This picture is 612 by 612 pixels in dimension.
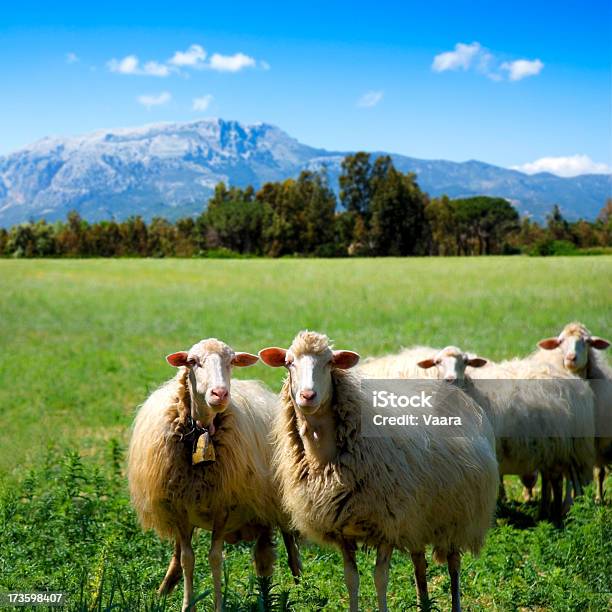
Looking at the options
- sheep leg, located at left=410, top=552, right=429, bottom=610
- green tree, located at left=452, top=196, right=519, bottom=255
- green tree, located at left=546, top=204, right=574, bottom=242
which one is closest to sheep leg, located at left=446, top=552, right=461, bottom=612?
sheep leg, located at left=410, top=552, right=429, bottom=610

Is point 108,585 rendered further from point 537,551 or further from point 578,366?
point 578,366

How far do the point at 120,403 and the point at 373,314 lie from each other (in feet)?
50.4

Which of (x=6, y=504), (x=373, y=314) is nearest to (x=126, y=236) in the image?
(x=373, y=314)

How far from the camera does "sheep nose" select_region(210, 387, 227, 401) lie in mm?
5476

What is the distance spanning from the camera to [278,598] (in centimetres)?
499

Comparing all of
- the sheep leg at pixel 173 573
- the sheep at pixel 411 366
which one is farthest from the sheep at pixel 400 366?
the sheep leg at pixel 173 573

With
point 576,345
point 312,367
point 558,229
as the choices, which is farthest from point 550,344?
point 558,229

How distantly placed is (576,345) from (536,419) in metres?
1.37

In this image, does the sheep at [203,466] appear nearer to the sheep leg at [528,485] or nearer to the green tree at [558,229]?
the sheep leg at [528,485]

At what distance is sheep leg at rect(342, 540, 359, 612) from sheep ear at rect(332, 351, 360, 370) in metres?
1.35

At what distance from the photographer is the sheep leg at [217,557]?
558 cm

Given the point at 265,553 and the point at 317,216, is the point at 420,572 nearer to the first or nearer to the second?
the point at 265,553

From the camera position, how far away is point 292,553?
6750 mm

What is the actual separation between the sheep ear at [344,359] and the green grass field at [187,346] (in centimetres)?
176
